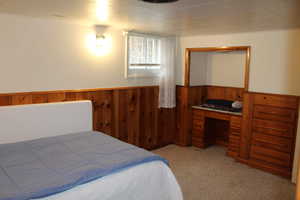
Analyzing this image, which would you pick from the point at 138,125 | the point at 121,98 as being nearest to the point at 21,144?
the point at 121,98

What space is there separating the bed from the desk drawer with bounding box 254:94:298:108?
2060 mm

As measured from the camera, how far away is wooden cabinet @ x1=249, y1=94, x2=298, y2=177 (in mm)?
3430

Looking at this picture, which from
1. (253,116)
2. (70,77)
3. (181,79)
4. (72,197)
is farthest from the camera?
(181,79)

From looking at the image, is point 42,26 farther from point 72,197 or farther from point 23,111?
point 72,197

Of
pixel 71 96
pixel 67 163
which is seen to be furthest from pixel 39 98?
pixel 67 163

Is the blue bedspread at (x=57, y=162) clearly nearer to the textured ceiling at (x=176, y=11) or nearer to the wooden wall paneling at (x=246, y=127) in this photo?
the textured ceiling at (x=176, y=11)

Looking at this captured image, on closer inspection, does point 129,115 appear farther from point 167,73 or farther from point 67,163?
point 67,163

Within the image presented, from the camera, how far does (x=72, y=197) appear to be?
180cm

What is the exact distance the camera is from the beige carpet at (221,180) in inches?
118

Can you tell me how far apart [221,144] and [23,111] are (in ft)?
11.9

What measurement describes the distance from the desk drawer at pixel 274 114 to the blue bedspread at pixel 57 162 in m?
2.10

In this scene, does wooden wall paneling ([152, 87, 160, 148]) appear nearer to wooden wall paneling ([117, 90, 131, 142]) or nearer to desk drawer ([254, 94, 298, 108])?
wooden wall paneling ([117, 90, 131, 142])

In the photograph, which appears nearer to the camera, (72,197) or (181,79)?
(72,197)

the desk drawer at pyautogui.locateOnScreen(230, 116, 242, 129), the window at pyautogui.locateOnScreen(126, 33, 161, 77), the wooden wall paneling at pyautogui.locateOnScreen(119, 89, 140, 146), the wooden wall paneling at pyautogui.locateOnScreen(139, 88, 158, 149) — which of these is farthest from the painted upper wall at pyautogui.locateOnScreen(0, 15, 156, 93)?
the desk drawer at pyautogui.locateOnScreen(230, 116, 242, 129)
